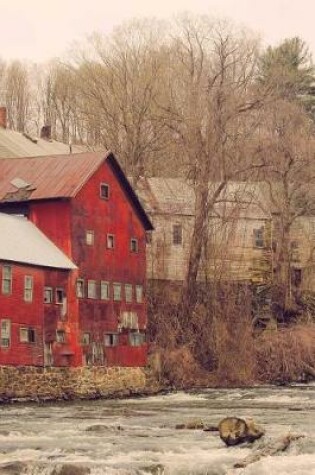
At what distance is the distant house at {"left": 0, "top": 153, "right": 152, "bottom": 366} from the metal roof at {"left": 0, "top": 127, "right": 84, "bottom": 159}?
1251cm

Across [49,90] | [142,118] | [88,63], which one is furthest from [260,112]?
[49,90]

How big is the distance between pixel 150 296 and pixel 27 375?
47.0ft

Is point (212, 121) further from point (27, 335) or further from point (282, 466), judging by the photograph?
point (282, 466)

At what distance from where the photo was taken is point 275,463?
24.1m

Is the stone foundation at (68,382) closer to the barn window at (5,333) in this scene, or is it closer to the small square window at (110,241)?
the barn window at (5,333)

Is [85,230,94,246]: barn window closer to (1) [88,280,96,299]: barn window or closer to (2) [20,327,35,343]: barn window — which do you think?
(1) [88,280,96,299]: barn window

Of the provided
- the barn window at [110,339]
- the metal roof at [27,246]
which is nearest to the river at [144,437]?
the barn window at [110,339]

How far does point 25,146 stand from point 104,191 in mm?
18744

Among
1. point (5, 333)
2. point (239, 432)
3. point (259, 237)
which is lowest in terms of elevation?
point (239, 432)

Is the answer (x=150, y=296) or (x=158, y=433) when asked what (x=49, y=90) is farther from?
(x=158, y=433)

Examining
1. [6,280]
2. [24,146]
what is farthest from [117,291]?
[24,146]

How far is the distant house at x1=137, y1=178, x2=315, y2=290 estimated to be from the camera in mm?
59684

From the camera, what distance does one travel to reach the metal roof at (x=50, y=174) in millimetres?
50188

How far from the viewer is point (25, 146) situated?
69.5 m
